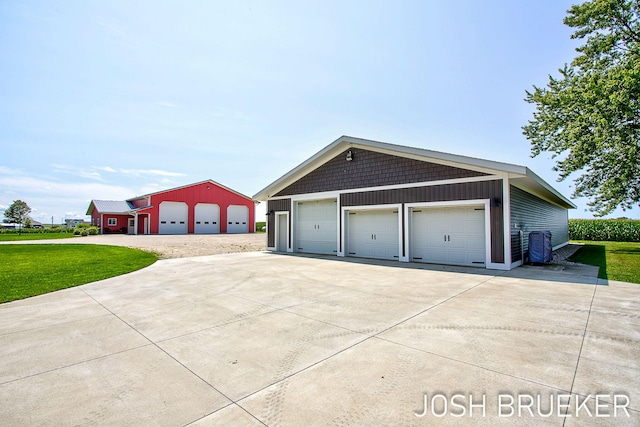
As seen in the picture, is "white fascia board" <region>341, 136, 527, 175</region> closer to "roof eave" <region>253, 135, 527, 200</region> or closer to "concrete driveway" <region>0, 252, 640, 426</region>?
"roof eave" <region>253, 135, 527, 200</region>

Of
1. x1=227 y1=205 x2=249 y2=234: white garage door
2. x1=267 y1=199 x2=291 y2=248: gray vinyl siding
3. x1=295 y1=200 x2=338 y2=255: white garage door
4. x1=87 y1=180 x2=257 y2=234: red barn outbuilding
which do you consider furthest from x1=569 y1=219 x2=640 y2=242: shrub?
x1=227 y1=205 x2=249 y2=234: white garage door

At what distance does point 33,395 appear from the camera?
243cm

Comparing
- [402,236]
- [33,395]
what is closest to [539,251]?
[402,236]

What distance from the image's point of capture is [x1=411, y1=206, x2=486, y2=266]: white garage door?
974 centimetres

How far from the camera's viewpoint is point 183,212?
3291cm

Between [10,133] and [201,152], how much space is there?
9366 millimetres

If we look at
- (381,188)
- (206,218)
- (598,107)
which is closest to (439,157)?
(381,188)

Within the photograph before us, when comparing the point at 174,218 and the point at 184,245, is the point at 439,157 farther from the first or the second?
the point at 174,218

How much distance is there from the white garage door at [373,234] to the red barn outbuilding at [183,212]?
24.5 meters

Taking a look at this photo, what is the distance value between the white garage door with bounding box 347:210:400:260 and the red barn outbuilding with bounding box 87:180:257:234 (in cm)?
2454

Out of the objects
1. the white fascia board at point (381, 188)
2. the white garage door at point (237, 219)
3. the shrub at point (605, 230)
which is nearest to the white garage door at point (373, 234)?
the white fascia board at point (381, 188)

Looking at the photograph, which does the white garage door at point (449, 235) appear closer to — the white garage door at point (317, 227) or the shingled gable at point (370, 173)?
the shingled gable at point (370, 173)

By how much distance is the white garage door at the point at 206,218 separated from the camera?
1325 inches

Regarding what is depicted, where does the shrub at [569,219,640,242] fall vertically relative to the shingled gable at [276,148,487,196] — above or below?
below
